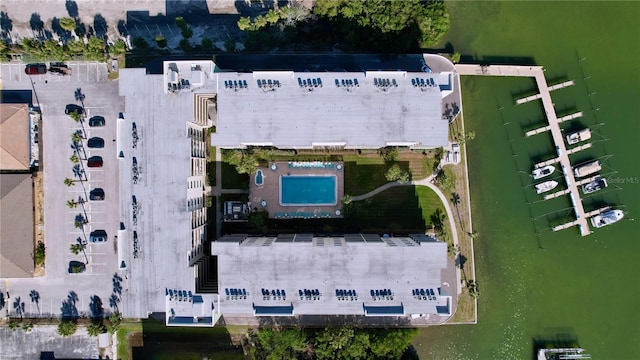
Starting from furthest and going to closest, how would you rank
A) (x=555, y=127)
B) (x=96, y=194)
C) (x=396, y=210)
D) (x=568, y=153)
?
(x=568, y=153), (x=555, y=127), (x=396, y=210), (x=96, y=194)

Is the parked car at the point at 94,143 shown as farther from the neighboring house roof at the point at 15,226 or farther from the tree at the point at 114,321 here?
the tree at the point at 114,321

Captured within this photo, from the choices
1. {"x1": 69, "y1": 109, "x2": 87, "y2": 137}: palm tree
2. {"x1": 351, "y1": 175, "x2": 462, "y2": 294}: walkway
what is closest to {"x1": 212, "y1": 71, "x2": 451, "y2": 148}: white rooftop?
{"x1": 351, "y1": 175, "x2": 462, "y2": 294}: walkway

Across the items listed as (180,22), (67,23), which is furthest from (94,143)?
(180,22)

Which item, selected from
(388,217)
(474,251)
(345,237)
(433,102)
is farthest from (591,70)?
(345,237)

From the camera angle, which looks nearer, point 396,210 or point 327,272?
point 327,272

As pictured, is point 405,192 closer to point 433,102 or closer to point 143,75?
point 433,102

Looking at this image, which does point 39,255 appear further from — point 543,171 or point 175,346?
point 543,171

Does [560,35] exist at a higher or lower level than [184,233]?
higher

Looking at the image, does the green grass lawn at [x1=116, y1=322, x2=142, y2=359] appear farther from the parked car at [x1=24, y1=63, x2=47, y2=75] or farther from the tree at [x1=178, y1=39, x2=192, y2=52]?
the tree at [x1=178, y1=39, x2=192, y2=52]
